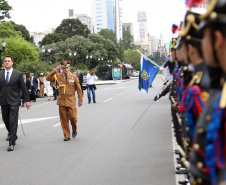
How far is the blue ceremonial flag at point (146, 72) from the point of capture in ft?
45.3

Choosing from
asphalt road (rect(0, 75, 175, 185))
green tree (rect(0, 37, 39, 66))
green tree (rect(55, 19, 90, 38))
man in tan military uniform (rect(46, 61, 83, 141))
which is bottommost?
asphalt road (rect(0, 75, 175, 185))

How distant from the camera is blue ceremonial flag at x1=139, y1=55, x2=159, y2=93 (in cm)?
1381

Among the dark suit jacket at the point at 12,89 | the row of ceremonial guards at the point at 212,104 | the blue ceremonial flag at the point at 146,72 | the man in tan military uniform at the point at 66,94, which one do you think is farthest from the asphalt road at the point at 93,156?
the row of ceremonial guards at the point at 212,104

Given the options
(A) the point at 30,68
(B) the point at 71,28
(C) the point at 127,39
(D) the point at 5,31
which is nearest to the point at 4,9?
→ (D) the point at 5,31

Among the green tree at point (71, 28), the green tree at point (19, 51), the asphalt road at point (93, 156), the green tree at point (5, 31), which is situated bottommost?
the asphalt road at point (93, 156)

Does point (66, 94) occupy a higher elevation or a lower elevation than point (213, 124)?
lower

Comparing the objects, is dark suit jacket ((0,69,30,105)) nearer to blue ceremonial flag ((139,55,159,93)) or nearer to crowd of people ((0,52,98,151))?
crowd of people ((0,52,98,151))

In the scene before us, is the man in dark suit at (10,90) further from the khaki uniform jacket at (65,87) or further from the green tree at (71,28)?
the green tree at (71,28)

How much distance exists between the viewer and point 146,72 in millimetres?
14195

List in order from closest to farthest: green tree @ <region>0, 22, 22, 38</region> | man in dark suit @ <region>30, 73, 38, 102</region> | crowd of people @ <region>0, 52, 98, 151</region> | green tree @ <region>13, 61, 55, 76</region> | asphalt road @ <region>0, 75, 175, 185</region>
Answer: asphalt road @ <region>0, 75, 175, 185</region>, crowd of people @ <region>0, 52, 98, 151</region>, man in dark suit @ <region>30, 73, 38, 102</region>, green tree @ <region>13, 61, 55, 76</region>, green tree @ <region>0, 22, 22, 38</region>

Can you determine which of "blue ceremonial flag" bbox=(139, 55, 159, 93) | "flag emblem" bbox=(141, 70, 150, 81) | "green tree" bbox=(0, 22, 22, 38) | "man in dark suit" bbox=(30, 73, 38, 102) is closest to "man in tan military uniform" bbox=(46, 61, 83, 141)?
"blue ceremonial flag" bbox=(139, 55, 159, 93)

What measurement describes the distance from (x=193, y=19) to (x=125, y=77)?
72.8 meters

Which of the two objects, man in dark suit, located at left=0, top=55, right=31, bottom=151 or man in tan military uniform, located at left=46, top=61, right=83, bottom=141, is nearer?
man in dark suit, located at left=0, top=55, right=31, bottom=151

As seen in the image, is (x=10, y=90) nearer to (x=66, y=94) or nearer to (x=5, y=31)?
(x=66, y=94)
